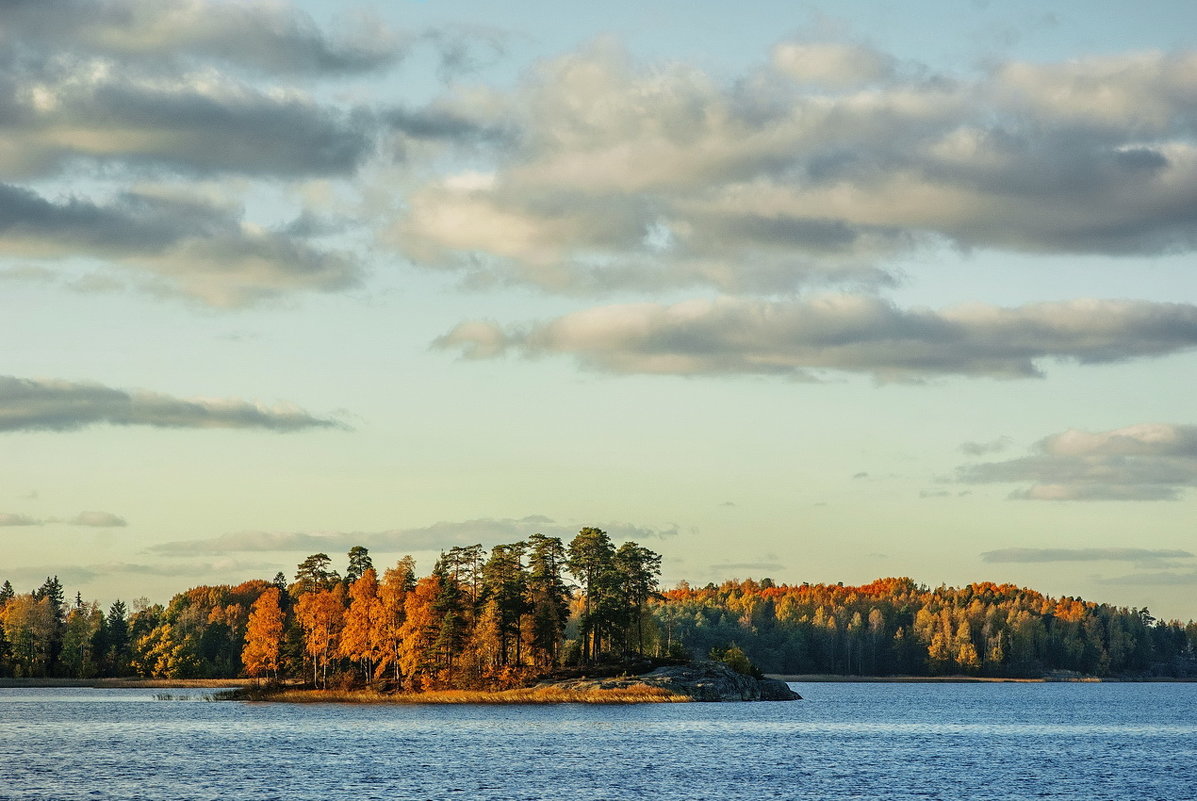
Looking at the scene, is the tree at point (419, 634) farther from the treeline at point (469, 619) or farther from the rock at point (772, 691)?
the rock at point (772, 691)

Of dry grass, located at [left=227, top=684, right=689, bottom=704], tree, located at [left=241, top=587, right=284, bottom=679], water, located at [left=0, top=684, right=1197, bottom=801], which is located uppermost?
tree, located at [left=241, top=587, right=284, bottom=679]

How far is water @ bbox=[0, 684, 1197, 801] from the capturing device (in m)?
77.9

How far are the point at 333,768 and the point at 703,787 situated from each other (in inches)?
951

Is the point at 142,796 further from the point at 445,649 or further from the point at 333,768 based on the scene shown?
the point at 445,649

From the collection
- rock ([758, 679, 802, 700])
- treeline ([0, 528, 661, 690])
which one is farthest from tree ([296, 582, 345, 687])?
rock ([758, 679, 802, 700])

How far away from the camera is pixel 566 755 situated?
9525cm

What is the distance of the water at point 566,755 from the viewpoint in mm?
77875

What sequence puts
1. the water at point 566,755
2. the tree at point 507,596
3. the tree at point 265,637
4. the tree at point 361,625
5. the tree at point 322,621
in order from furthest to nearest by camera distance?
the tree at point 265,637, the tree at point 322,621, the tree at point 361,625, the tree at point 507,596, the water at point 566,755

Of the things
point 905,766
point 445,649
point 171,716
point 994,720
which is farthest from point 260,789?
point 994,720

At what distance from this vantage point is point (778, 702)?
191 meters

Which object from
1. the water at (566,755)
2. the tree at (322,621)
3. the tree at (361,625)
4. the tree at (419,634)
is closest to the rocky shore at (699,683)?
the water at (566,755)

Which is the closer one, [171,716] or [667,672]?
[171,716]

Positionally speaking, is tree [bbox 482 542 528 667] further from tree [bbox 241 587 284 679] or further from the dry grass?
tree [bbox 241 587 284 679]

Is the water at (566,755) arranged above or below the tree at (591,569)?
below
